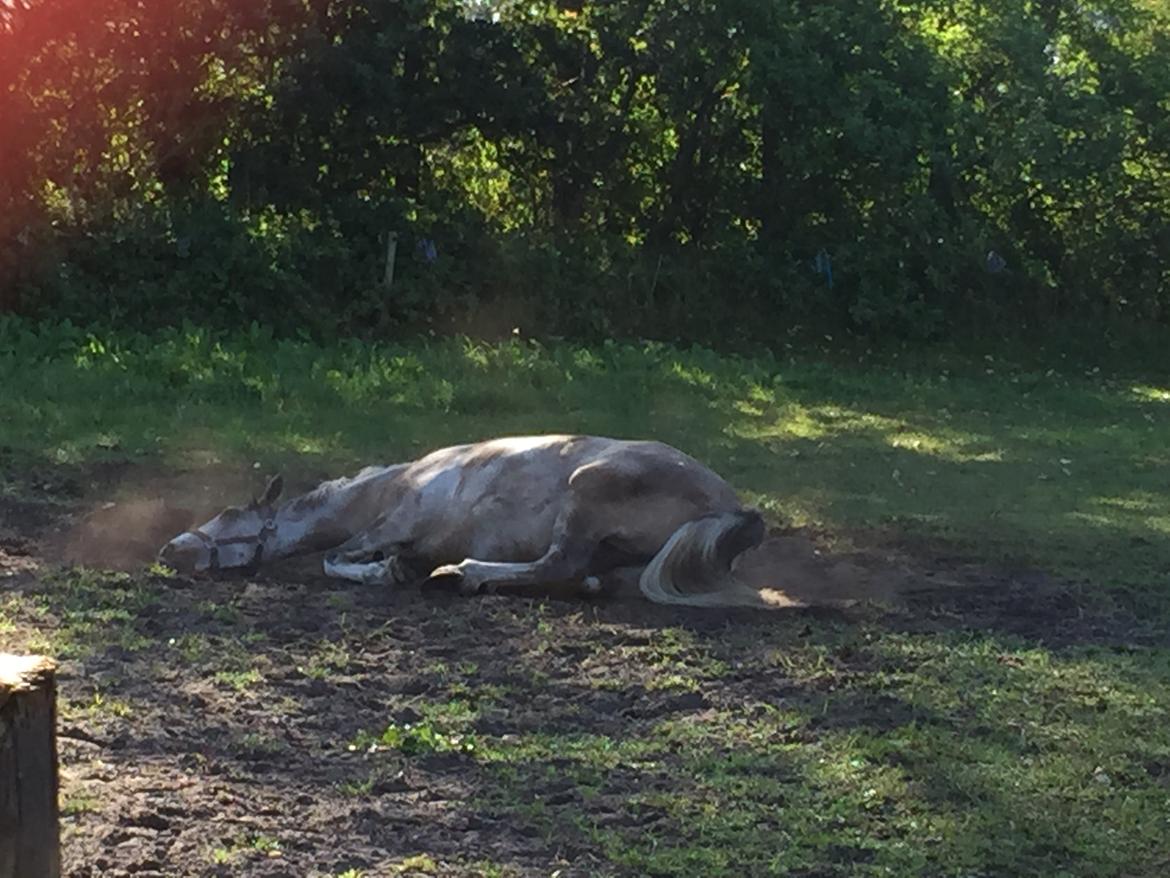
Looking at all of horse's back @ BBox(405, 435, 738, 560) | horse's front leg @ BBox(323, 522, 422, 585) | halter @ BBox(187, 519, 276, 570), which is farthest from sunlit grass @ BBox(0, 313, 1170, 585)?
horse's front leg @ BBox(323, 522, 422, 585)

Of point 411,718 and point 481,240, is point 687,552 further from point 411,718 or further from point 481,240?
point 481,240

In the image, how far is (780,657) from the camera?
223 inches

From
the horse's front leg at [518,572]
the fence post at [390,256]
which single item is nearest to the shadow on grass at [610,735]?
the horse's front leg at [518,572]

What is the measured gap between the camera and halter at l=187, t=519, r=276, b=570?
23.5 ft

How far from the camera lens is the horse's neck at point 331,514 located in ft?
25.0

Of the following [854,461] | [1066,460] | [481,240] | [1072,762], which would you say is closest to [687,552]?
[1072,762]

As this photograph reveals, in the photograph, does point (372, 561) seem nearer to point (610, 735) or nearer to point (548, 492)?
point (548, 492)

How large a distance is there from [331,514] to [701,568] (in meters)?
1.92

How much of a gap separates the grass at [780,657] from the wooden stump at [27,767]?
92 centimetres

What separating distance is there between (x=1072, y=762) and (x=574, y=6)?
16.8 metres

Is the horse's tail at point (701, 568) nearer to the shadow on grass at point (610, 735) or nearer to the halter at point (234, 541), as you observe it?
the shadow on grass at point (610, 735)

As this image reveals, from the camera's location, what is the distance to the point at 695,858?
3.70 metres

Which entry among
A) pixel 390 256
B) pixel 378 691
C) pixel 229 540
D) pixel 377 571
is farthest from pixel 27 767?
pixel 390 256

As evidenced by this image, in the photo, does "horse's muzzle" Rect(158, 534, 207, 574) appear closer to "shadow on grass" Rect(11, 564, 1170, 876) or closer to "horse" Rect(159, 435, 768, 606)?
"horse" Rect(159, 435, 768, 606)
